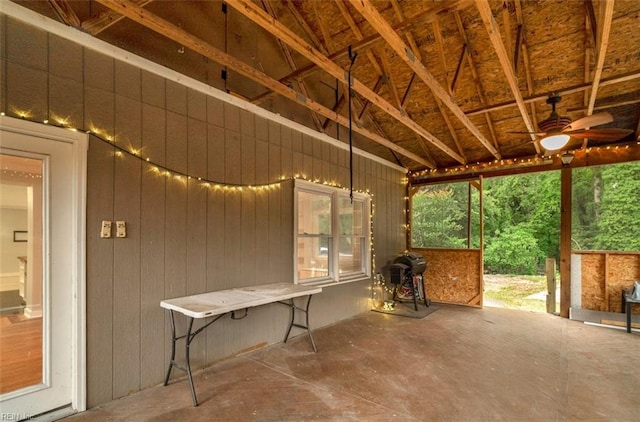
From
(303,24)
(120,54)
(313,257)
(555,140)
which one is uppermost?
(303,24)

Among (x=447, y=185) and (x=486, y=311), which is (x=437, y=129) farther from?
(x=486, y=311)

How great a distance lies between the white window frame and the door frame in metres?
2.44

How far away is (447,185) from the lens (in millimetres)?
7242

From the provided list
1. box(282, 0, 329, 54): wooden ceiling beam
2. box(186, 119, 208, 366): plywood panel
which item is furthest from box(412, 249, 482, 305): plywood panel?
box(186, 119, 208, 366): plywood panel

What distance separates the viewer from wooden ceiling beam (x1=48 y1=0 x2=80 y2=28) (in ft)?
7.59

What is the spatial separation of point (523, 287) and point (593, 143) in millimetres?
5809

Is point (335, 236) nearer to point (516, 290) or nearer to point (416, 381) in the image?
point (416, 381)

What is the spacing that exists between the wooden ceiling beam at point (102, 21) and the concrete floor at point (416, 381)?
3.04 metres

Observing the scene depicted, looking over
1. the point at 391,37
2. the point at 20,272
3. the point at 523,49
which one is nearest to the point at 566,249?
the point at 523,49

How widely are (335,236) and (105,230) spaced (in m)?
3.30

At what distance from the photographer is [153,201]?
9.37ft

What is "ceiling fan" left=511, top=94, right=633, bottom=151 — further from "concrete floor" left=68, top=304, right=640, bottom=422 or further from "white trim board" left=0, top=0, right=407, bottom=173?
"white trim board" left=0, top=0, right=407, bottom=173

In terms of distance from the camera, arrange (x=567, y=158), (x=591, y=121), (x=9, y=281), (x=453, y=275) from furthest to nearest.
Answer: (x=453, y=275) < (x=567, y=158) < (x=591, y=121) < (x=9, y=281)

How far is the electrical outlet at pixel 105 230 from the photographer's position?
2.50 meters
